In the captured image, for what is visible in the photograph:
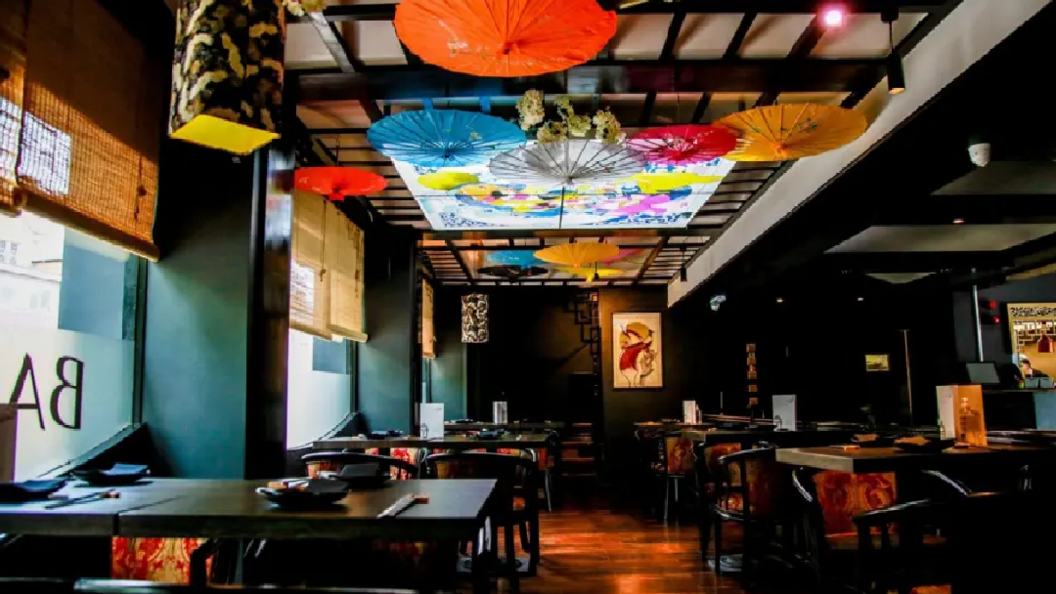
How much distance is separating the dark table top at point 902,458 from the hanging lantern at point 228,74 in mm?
2410

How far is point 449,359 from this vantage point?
12.8 m

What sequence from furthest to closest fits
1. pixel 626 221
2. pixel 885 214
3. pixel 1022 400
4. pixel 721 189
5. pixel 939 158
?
pixel 1022 400 < pixel 626 221 < pixel 721 189 < pixel 885 214 < pixel 939 158

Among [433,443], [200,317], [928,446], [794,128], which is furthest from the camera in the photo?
[433,443]

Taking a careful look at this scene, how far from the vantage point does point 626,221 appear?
7.78 metres

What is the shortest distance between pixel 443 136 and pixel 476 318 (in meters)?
7.46

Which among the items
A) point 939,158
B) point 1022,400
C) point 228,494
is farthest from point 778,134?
point 1022,400

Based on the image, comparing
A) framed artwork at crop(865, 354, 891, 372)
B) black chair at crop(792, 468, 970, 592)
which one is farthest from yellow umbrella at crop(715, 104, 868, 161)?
framed artwork at crop(865, 354, 891, 372)

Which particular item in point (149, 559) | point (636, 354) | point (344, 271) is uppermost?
point (344, 271)

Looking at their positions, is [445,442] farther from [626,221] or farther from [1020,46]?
[1020,46]

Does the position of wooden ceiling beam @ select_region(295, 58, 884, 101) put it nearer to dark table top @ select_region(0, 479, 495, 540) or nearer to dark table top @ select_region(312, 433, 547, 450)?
dark table top @ select_region(312, 433, 547, 450)

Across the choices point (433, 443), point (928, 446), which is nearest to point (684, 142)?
point (928, 446)

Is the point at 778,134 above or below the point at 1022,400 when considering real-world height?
above

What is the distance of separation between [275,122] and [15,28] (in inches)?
43.4

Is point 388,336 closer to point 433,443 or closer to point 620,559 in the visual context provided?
point 433,443
